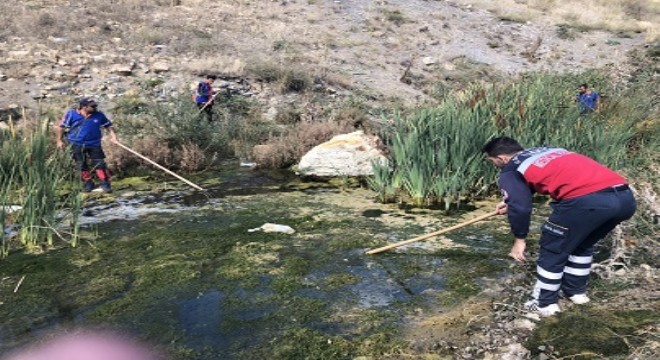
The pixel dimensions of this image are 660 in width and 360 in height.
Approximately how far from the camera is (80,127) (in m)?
7.24

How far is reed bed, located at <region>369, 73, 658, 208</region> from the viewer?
6355mm

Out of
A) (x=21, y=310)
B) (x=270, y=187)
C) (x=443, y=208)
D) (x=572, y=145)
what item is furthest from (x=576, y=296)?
(x=270, y=187)

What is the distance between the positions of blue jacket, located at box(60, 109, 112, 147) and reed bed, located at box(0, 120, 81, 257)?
1.64 m

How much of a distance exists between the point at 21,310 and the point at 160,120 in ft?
18.7

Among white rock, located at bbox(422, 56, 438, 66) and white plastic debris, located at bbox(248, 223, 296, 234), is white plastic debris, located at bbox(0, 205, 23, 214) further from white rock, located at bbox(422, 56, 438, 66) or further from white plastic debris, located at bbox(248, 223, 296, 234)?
white rock, located at bbox(422, 56, 438, 66)

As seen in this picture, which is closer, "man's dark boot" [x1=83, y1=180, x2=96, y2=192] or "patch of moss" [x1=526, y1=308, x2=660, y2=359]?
"patch of moss" [x1=526, y1=308, x2=660, y2=359]

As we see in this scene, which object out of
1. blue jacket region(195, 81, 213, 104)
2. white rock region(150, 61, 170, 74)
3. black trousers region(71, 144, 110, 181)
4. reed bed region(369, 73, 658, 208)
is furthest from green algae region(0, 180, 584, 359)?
white rock region(150, 61, 170, 74)

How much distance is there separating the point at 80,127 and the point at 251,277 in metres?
4.08

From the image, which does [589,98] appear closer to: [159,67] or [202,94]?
[202,94]

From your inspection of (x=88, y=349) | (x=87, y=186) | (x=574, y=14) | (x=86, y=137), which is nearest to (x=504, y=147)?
(x=88, y=349)

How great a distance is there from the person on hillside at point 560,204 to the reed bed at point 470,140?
2556 millimetres

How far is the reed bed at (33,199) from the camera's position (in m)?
4.91

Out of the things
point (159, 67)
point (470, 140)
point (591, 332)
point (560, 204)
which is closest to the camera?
point (591, 332)

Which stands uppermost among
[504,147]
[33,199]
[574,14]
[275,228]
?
[504,147]
